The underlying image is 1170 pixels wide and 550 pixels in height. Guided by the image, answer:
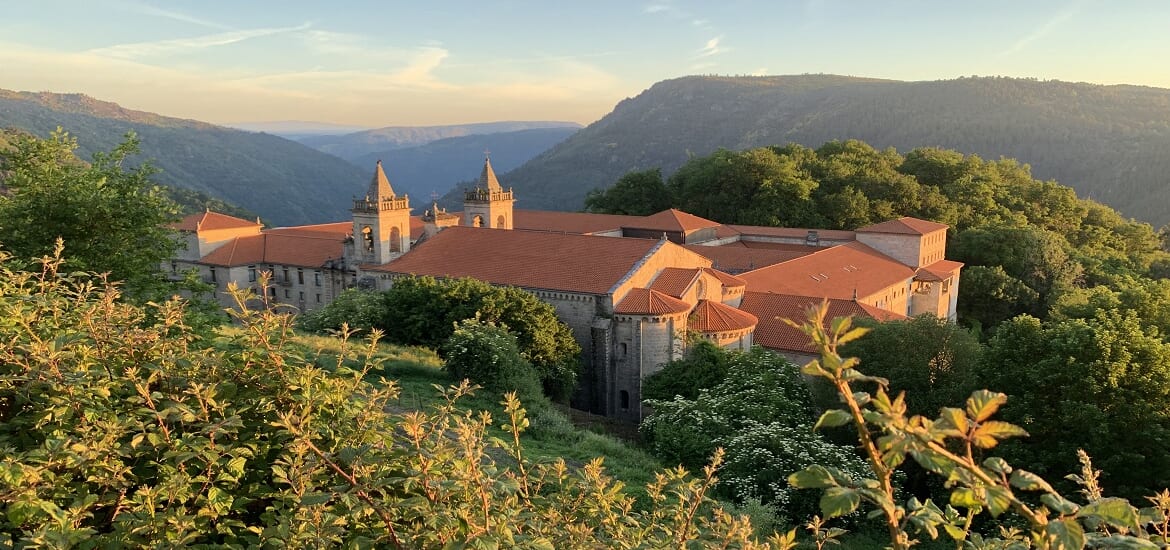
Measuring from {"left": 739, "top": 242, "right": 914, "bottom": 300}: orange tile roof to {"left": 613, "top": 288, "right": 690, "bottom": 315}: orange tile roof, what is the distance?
784 centimetres

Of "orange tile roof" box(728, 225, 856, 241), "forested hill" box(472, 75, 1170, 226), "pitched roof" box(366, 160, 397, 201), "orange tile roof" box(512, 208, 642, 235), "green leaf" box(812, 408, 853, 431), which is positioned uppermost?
"forested hill" box(472, 75, 1170, 226)

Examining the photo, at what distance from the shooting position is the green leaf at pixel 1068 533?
245cm

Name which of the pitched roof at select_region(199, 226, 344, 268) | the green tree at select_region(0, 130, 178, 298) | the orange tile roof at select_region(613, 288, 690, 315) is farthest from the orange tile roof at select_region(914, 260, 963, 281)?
the green tree at select_region(0, 130, 178, 298)

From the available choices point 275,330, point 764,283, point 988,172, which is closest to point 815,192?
point 988,172

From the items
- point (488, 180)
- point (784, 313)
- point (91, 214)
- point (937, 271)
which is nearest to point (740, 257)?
point (784, 313)

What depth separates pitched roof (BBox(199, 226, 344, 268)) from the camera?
5012cm

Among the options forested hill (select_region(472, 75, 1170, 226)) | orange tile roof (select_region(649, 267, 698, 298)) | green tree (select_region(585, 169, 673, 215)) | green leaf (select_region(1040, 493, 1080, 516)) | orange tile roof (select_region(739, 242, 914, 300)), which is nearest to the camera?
green leaf (select_region(1040, 493, 1080, 516))

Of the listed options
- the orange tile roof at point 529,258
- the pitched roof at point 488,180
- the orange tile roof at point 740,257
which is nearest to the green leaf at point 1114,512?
the orange tile roof at point 529,258

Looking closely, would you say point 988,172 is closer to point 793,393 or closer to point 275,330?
point 793,393

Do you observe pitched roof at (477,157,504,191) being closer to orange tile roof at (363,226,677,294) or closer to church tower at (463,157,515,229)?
church tower at (463,157,515,229)

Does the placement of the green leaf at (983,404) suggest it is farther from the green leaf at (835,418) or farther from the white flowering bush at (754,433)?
the white flowering bush at (754,433)

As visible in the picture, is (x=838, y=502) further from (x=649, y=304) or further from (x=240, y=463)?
(x=649, y=304)

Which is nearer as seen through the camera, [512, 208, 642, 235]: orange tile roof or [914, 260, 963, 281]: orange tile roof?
[914, 260, 963, 281]: orange tile roof

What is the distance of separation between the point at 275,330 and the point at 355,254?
37741 mm
